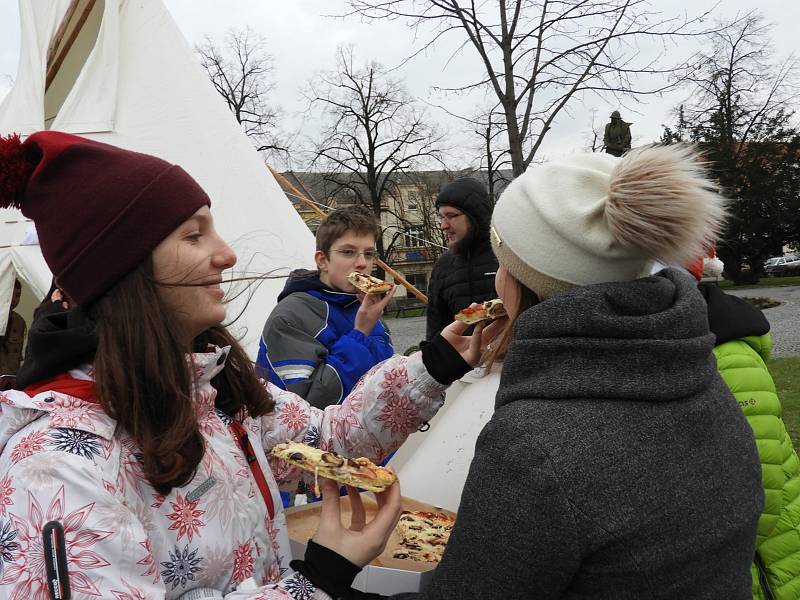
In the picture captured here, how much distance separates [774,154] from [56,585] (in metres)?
37.2

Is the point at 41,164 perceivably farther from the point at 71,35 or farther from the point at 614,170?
the point at 71,35

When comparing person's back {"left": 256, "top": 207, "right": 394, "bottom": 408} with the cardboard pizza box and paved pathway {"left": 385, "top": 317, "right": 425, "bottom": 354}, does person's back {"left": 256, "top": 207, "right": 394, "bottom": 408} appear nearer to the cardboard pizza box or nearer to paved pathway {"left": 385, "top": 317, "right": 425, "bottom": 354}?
the cardboard pizza box

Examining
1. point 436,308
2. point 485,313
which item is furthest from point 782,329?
point 485,313

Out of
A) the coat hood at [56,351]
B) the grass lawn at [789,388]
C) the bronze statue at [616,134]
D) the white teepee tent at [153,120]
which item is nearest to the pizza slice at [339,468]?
the coat hood at [56,351]

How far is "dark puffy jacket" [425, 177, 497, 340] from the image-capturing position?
4.84m

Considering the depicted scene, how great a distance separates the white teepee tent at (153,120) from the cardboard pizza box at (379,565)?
155 inches

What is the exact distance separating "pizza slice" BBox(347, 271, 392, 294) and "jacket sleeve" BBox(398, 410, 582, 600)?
7.24 feet

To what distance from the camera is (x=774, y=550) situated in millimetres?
2344

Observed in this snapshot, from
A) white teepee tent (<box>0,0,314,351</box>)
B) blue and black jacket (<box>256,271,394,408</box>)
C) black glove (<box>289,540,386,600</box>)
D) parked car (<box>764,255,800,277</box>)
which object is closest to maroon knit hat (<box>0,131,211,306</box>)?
black glove (<box>289,540,386,600</box>)

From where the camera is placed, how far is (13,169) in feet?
4.65

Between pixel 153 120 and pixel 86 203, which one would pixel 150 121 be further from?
pixel 86 203

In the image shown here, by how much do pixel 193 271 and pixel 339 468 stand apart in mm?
617

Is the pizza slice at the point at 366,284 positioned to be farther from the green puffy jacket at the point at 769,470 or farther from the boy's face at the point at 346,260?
the green puffy jacket at the point at 769,470

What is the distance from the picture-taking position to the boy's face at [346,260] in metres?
3.49
